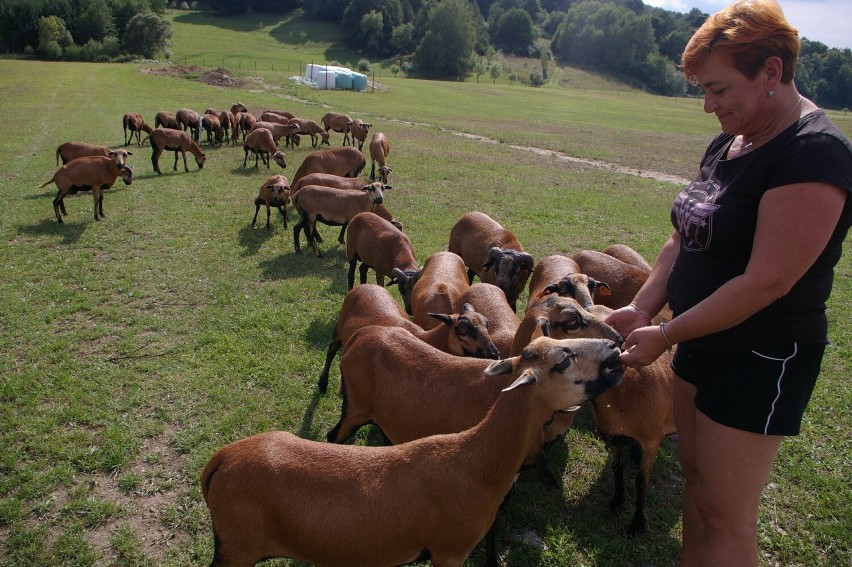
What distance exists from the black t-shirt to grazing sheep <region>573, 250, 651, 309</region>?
12.1 ft

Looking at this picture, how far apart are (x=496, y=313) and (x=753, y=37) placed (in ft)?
13.5

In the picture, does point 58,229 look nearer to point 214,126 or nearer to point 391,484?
point 391,484

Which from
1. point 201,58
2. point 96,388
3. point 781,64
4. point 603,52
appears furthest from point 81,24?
point 603,52

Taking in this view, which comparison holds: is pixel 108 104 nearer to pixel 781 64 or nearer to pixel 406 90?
pixel 406 90

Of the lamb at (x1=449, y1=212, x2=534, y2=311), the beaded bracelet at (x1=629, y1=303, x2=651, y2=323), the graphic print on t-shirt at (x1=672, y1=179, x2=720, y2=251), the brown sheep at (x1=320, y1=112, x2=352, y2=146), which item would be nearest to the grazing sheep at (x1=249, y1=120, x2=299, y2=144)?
the brown sheep at (x1=320, y1=112, x2=352, y2=146)

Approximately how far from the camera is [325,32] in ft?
344

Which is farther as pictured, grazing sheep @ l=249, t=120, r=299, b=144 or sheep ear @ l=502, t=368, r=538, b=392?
grazing sheep @ l=249, t=120, r=299, b=144

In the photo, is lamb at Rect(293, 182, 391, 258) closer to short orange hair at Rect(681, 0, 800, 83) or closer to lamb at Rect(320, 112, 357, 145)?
short orange hair at Rect(681, 0, 800, 83)

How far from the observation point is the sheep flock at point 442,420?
10.0 feet

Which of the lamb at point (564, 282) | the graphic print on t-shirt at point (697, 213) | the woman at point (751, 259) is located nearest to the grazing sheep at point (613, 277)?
the lamb at point (564, 282)

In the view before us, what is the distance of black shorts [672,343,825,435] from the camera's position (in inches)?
89.1

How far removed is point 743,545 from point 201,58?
3045 inches

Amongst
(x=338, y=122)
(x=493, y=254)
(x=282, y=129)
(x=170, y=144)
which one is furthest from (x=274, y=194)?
(x=338, y=122)

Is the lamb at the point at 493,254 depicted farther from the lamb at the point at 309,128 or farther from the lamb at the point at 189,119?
the lamb at the point at 189,119
